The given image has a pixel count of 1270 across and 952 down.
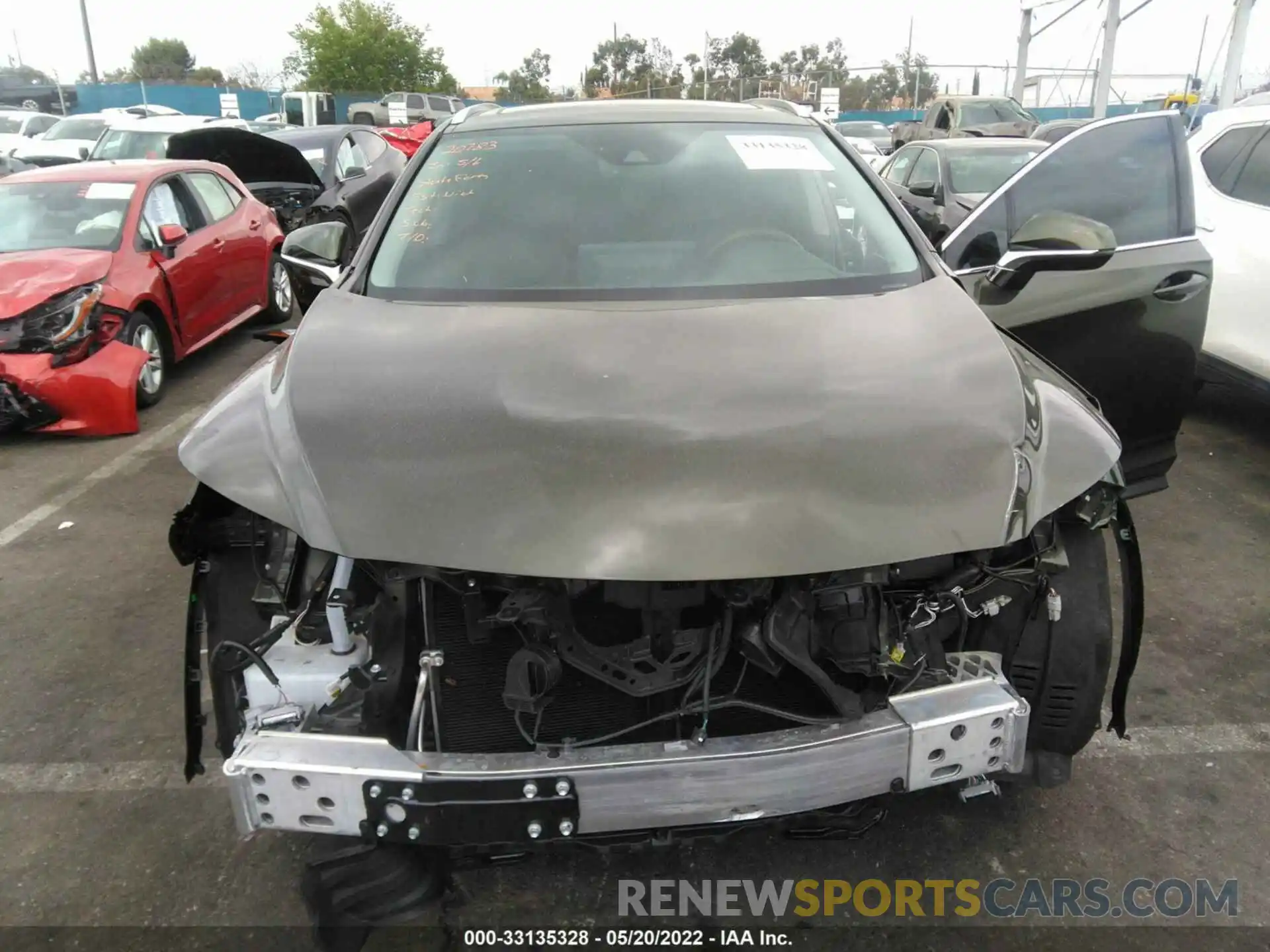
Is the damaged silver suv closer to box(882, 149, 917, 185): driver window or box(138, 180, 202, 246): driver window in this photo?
box(138, 180, 202, 246): driver window

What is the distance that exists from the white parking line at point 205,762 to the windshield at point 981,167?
253 inches

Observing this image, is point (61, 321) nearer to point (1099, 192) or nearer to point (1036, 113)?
point (1099, 192)

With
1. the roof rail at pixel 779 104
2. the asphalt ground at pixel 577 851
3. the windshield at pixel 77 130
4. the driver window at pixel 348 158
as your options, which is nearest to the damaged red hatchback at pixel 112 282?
the asphalt ground at pixel 577 851

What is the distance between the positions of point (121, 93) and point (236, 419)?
44318 millimetres

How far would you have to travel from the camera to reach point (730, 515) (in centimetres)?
178

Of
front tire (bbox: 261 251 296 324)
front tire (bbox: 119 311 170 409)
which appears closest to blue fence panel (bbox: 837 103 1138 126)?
front tire (bbox: 261 251 296 324)

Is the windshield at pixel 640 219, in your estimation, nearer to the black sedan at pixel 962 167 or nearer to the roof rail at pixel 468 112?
the roof rail at pixel 468 112

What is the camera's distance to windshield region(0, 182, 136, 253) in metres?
6.25

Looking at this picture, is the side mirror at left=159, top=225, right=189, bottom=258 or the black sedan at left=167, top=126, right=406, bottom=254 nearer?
the side mirror at left=159, top=225, right=189, bottom=258

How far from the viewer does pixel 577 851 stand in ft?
6.93

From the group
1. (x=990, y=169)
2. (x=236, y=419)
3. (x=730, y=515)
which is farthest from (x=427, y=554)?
(x=990, y=169)

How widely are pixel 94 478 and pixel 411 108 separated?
28.4 metres

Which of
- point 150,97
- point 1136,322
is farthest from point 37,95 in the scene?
point 1136,322

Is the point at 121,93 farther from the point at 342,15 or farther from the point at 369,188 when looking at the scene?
the point at 369,188
